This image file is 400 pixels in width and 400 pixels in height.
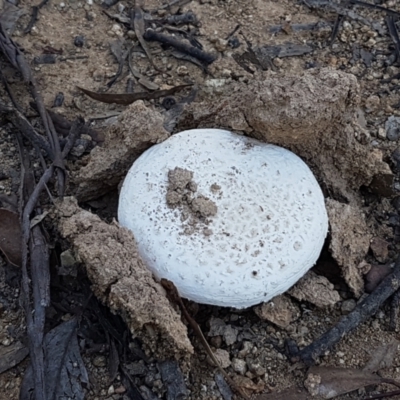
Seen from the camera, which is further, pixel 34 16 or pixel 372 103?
pixel 34 16

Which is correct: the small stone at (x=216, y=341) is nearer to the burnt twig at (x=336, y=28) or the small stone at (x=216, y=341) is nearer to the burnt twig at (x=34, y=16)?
the burnt twig at (x=336, y=28)

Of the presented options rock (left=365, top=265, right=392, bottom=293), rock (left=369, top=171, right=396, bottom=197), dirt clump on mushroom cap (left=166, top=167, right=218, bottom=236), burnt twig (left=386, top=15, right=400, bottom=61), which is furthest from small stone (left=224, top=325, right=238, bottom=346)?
burnt twig (left=386, top=15, right=400, bottom=61)

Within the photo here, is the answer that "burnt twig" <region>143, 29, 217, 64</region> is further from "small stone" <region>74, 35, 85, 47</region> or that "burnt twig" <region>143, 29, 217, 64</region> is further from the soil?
"small stone" <region>74, 35, 85, 47</region>

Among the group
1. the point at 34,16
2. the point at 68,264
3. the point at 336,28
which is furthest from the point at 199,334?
the point at 34,16

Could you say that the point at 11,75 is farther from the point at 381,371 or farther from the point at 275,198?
the point at 381,371

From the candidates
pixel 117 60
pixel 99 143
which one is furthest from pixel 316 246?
pixel 117 60

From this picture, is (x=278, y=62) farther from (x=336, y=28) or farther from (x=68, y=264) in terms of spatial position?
(x=68, y=264)
